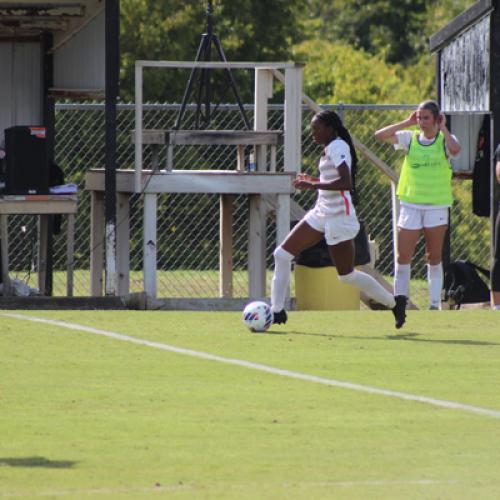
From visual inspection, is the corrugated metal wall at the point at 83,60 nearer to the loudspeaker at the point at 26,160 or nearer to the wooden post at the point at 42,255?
the loudspeaker at the point at 26,160

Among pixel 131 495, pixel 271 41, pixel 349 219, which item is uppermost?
pixel 271 41

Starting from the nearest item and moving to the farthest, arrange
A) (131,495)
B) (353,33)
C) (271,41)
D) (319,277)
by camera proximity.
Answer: (131,495) → (319,277) → (271,41) → (353,33)

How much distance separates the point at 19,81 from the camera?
59.9 feet

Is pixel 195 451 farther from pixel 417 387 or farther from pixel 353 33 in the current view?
pixel 353 33

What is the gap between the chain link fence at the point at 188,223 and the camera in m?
21.1

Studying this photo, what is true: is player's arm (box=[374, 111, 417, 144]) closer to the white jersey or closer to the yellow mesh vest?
the yellow mesh vest

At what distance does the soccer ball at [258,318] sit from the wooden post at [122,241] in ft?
15.2

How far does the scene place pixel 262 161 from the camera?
17.5 meters

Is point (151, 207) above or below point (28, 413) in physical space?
above

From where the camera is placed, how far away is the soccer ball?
13.6m

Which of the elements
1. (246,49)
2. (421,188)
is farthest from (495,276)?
(246,49)

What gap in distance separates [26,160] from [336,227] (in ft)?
14.1

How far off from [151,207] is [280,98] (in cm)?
1940

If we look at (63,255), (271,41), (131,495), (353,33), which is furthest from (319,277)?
(353,33)
